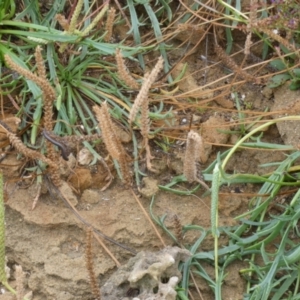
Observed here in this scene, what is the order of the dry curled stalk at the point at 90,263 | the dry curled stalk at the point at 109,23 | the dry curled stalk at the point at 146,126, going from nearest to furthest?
the dry curled stalk at the point at 90,263, the dry curled stalk at the point at 146,126, the dry curled stalk at the point at 109,23

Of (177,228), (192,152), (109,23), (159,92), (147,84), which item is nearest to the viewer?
(147,84)

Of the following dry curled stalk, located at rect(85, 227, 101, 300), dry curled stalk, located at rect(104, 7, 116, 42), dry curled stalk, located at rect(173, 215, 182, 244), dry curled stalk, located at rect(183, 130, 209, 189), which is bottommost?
dry curled stalk, located at rect(173, 215, 182, 244)

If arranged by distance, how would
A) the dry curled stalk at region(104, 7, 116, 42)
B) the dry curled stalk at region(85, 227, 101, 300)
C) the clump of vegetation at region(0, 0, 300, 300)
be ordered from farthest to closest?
1. the dry curled stalk at region(104, 7, 116, 42)
2. the clump of vegetation at region(0, 0, 300, 300)
3. the dry curled stalk at region(85, 227, 101, 300)

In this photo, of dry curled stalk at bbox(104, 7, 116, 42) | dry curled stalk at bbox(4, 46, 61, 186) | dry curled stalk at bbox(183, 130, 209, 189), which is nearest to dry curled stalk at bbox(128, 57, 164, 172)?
dry curled stalk at bbox(183, 130, 209, 189)

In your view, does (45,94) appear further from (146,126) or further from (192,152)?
(192,152)

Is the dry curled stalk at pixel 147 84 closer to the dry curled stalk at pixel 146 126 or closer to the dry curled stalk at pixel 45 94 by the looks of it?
the dry curled stalk at pixel 146 126

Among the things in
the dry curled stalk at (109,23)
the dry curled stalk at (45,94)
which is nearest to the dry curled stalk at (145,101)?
the dry curled stalk at (45,94)

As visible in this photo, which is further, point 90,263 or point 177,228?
point 177,228

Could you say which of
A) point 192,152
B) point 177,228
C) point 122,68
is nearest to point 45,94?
point 122,68

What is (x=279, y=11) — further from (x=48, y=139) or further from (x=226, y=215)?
(x=48, y=139)

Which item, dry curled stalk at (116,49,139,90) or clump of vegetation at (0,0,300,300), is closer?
dry curled stalk at (116,49,139,90)

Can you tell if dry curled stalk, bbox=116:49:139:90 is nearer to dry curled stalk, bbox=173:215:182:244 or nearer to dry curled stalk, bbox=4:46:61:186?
dry curled stalk, bbox=4:46:61:186

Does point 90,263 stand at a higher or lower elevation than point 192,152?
lower
